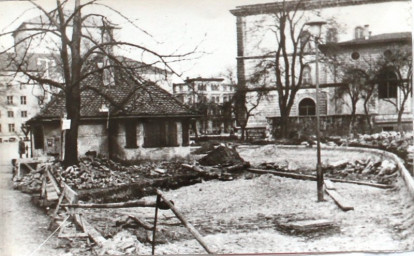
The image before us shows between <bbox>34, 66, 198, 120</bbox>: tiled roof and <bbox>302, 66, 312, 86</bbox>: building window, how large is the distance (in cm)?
48

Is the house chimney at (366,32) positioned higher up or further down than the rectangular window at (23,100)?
higher up

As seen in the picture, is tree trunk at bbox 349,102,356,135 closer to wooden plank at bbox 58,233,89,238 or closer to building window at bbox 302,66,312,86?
building window at bbox 302,66,312,86

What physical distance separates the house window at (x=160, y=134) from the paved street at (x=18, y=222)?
0.56 m

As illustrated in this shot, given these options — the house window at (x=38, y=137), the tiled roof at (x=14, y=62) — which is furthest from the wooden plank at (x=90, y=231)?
the tiled roof at (x=14, y=62)

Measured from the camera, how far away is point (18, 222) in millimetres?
2096

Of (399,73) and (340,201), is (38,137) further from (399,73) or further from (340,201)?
(399,73)

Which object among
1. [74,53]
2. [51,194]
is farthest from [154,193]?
[74,53]

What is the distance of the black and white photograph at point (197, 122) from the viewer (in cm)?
197

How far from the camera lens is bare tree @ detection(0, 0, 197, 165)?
6.92ft

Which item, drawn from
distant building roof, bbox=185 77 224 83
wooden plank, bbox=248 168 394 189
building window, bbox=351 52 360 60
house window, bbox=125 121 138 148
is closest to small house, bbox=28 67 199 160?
house window, bbox=125 121 138 148

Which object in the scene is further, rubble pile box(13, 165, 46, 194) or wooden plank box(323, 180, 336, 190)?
rubble pile box(13, 165, 46, 194)

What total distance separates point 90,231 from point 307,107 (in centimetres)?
104

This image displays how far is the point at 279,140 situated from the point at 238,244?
0.49 metres

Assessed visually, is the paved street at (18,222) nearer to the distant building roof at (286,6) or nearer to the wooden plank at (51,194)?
the wooden plank at (51,194)
